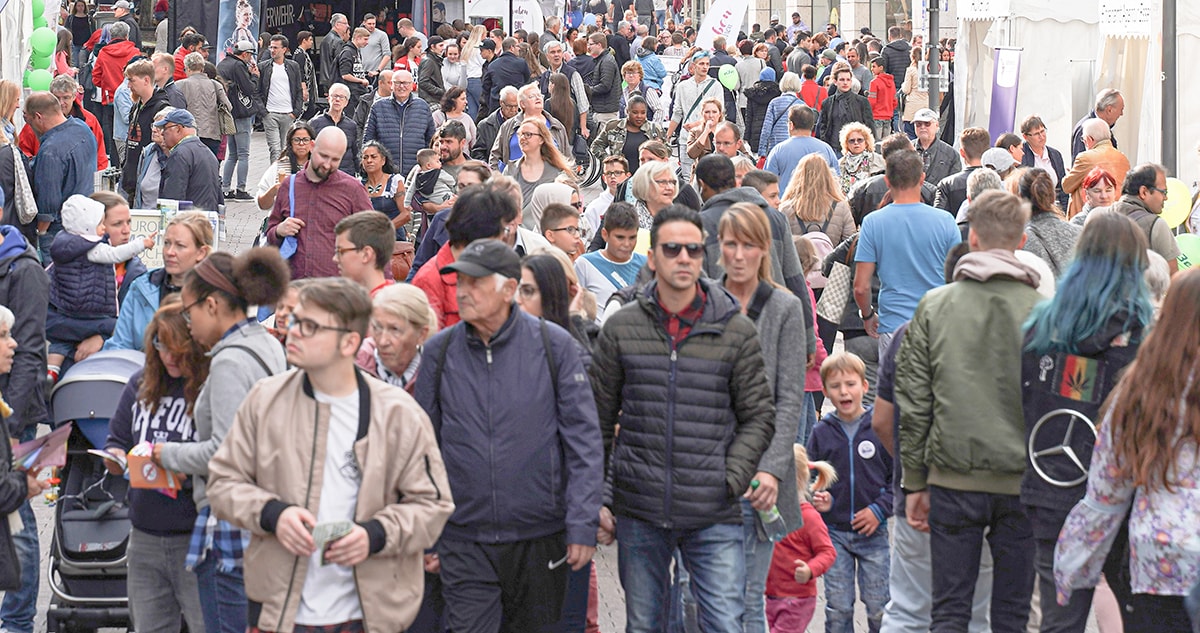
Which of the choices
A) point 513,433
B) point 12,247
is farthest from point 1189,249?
point 12,247

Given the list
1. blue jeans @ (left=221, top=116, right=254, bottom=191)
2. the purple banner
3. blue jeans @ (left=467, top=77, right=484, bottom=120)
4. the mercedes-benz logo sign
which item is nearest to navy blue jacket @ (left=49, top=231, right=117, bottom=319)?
the mercedes-benz logo sign

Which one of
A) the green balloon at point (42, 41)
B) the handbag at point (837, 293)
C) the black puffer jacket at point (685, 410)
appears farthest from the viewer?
the green balloon at point (42, 41)

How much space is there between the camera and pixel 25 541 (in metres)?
7.07

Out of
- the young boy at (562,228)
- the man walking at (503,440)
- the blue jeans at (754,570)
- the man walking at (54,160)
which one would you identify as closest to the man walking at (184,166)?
the man walking at (54,160)

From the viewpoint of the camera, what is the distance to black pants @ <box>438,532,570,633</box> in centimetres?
556

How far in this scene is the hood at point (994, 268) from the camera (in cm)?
590

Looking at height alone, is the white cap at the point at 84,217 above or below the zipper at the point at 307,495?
above

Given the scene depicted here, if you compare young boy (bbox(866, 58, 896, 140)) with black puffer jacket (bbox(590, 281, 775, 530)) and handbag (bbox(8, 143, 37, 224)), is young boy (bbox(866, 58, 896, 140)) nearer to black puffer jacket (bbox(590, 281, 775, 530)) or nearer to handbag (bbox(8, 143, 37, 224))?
handbag (bbox(8, 143, 37, 224))

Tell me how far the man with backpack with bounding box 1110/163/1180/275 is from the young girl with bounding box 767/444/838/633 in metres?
3.51

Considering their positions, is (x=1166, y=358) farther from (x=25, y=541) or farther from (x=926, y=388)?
(x=25, y=541)

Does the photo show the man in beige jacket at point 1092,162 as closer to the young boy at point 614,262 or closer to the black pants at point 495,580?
the young boy at point 614,262

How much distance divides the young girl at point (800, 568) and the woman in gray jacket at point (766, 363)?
15.5 inches

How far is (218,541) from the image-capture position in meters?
5.38

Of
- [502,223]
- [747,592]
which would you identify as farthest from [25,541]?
[747,592]
